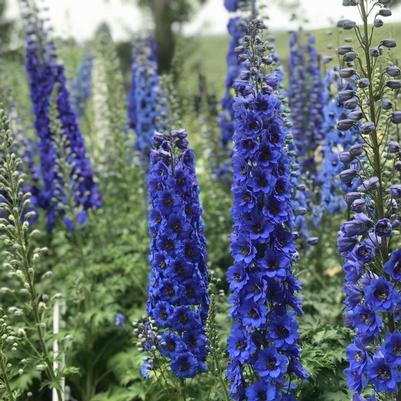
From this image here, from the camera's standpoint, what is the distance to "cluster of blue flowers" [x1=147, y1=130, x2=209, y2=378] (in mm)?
4188

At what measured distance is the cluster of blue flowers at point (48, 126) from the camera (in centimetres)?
758

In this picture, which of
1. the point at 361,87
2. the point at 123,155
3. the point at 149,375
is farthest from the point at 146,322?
the point at 123,155

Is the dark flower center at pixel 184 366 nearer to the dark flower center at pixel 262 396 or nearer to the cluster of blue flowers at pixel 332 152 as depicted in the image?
the dark flower center at pixel 262 396

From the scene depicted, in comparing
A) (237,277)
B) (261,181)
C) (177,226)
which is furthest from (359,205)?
(177,226)

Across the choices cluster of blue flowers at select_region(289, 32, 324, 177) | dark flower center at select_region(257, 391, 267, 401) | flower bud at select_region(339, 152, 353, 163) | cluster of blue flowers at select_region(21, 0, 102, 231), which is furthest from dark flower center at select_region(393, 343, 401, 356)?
cluster of blue flowers at select_region(21, 0, 102, 231)

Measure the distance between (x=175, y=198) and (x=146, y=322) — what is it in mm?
898

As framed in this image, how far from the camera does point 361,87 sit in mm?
3492

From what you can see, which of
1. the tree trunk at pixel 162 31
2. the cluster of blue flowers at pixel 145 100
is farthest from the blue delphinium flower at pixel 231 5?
the tree trunk at pixel 162 31

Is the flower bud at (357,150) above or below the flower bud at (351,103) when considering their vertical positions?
below

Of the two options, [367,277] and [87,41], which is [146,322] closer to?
[367,277]

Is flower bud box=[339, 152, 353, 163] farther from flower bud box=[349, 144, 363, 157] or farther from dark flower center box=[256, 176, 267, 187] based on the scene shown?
dark flower center box=[256, 176, 267, 187]

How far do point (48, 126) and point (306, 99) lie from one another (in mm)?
2755

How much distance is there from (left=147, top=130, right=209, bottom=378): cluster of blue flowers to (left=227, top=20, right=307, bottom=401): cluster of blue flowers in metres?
0.45

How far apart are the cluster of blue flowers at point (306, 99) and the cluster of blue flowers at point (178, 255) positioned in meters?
3.19
